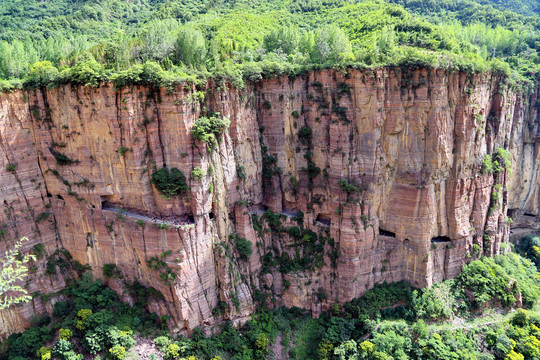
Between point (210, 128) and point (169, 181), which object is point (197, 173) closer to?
point (169, 181)

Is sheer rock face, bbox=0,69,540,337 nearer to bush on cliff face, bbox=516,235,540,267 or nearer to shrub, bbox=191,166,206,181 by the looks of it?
shrub, bbox=191,166,206,181

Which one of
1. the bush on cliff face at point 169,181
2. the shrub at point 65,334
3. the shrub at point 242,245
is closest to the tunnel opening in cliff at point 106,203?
the bush on cliff face at point 169,181

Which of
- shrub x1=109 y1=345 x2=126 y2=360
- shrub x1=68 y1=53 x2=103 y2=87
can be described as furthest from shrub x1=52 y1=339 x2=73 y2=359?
shrub x1=68 y1=53 x2=103 y2=87

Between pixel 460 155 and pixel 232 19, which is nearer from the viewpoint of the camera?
Answer: pixel 460 155

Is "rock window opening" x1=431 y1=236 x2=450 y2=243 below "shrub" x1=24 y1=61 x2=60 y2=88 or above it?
below

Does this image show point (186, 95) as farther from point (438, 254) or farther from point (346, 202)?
point (438, 254)

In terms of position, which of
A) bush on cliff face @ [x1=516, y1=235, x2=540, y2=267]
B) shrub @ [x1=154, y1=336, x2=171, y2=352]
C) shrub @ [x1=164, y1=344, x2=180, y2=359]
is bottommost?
bush on cliff face @ [x1=516, y1=235, x2=540, y2=267]

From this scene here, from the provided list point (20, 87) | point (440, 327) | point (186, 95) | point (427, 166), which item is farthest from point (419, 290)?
point (20, 87)
